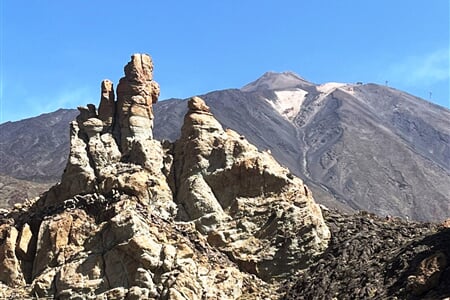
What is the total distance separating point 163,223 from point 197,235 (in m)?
1.58

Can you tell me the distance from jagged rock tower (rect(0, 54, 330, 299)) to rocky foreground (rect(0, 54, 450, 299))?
0.16ft

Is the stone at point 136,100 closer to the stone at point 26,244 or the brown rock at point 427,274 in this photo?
the stone at point 26,244

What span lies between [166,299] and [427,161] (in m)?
176

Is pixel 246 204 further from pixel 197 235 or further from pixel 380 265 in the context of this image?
pixel 380 265

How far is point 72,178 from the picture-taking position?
113 feet

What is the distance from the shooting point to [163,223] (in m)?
29.3

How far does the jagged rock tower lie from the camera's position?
27141 millimetres

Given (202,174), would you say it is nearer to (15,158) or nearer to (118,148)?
(118,148)

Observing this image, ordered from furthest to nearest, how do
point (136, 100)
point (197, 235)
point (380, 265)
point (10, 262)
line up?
point (136, 100) → point (10, 262) → point (197, 235) → point (380, 265)

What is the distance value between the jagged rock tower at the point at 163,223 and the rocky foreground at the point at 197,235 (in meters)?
0.05

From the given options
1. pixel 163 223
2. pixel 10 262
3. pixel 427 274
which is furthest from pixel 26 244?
pixel 427 274

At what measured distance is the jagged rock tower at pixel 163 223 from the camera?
27.1m

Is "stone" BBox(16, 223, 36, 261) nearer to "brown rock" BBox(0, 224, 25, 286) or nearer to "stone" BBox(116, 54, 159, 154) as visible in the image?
"brown rock" BBox(0, 224, 25, 286)

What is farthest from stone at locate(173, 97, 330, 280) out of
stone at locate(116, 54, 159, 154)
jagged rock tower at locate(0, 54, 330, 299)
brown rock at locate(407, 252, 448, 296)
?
brown rock at locate(407, 252, 448, 296)
